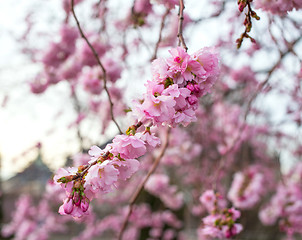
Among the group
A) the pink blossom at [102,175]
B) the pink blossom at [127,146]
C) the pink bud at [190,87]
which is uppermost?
the pink bud at [190,87]

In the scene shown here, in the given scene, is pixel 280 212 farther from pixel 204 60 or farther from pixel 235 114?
pixel 204 60

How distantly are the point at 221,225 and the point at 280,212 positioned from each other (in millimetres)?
2354

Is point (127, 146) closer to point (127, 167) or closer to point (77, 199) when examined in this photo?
point (127, 167)

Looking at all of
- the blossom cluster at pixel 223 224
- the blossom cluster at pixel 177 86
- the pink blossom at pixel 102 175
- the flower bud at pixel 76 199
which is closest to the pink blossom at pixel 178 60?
the blossom cluster at pixel 177 86

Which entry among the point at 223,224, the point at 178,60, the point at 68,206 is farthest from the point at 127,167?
the point at 223,224

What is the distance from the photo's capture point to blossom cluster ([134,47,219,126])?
796 mm

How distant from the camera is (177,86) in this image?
31.8 inches

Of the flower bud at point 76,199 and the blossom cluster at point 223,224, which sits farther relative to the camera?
the blossom cluster at point 223,224

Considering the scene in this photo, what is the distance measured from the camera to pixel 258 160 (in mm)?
7895

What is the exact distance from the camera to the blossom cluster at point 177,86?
80 cm

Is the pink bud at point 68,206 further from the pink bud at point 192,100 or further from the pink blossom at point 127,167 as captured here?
the pink bud at point 192,100

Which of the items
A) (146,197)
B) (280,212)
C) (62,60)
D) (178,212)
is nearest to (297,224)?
(280,212)

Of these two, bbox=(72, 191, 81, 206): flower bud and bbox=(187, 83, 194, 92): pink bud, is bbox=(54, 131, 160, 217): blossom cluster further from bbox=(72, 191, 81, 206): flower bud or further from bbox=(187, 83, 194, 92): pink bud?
bbox=(187, 83, 194, 92): pink bud

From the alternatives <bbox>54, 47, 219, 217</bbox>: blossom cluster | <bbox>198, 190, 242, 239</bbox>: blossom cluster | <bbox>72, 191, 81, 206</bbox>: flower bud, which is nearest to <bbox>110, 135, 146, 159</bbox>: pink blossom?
<bbox>54, 47, 219, 217</bbox>: blossom cluster
